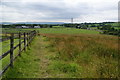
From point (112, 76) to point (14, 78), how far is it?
11.3 ft

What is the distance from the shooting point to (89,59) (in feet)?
28.0

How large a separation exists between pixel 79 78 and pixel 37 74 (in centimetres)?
174

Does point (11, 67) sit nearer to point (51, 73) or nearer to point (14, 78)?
point (14, 78)

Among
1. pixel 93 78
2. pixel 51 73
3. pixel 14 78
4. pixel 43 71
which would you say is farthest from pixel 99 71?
pixel 14 78

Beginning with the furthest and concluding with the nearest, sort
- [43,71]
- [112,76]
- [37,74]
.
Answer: [43,71], [37,74], [112,76]

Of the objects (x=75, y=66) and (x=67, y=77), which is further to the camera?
(x=75, y=66)

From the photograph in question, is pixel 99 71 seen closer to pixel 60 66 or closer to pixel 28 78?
pixel 60 66

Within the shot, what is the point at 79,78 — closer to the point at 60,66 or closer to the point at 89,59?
the point at 60,66

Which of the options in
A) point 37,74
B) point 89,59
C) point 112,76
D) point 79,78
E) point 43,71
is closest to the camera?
point 112,76

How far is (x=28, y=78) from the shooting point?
5.81m

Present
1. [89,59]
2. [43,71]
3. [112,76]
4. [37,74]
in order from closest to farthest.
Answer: [112,76] < [37,74] < [43,71] < [89,59]

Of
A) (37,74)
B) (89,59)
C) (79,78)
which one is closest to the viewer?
(79,78)

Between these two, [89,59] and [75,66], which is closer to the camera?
[75,66]

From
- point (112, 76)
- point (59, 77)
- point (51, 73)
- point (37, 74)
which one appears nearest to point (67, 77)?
point (59, 77)
